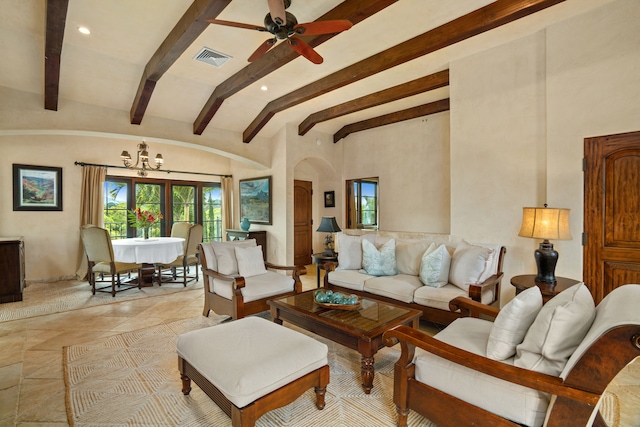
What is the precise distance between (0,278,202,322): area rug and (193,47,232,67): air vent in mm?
3522

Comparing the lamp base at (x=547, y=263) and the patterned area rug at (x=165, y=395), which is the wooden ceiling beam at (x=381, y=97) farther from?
the patterned area rug at (x=165, y=395)

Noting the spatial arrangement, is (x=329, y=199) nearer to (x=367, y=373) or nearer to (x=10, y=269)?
(x=367, y=373)

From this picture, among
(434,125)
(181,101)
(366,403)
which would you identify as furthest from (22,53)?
(434,125)

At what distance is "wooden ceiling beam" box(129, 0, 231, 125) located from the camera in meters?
2.85

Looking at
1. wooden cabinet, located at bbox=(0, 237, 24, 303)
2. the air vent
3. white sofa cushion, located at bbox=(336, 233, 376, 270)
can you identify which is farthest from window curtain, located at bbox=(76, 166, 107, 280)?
white sofa cushion, located at bbox=(336, 233, 376, 270)

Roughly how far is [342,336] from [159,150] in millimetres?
6119

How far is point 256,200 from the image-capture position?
6895 mm

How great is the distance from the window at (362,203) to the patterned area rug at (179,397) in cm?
420

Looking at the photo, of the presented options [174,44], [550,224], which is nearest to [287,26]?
[174,44]

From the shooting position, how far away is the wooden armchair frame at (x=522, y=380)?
1.14 meters

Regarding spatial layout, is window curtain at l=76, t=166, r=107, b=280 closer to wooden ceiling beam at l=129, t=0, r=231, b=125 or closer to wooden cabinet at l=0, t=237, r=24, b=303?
wooden cabinet at l=0, t=237, r=24, b=303

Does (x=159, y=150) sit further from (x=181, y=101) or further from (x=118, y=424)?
(x=118, y=424)

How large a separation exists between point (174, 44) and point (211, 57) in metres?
0.74

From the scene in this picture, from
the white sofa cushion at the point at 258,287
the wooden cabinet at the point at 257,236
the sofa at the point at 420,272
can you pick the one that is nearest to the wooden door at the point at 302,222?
the wooden cabinet at the point at 257,236
